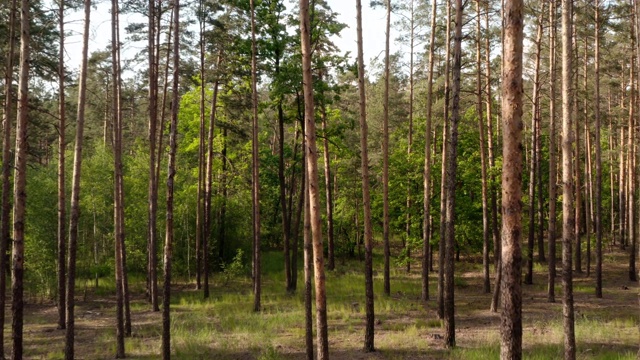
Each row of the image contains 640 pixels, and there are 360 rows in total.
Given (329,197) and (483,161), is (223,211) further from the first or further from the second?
(483,161)

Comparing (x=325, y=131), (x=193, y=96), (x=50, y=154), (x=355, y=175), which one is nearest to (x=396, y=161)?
(x=355, y=175)

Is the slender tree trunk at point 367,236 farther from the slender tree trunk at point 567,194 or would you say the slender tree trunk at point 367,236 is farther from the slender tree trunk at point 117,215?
the slender tree trunk at point 117,215

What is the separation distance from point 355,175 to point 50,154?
30167mm

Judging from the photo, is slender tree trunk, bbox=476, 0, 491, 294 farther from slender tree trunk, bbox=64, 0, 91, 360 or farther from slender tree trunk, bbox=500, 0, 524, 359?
slender tree trunk, bbox=64, 0, 91, 360

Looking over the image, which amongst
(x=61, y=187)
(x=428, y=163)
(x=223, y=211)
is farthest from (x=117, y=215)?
(x=223, y=211)

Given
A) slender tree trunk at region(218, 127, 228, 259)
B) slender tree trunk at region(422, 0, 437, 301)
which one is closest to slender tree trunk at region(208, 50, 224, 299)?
slender tree trunk at region(218, 127, 228, 259)

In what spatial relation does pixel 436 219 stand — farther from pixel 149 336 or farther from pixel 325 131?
pixel 149 336

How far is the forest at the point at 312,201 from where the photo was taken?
39.1ft

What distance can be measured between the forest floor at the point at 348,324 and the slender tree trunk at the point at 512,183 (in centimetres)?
520

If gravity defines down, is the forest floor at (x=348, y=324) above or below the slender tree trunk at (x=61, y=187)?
below

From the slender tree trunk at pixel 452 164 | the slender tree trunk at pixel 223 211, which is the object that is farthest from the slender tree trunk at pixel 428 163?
the slender tree trunk at pixel 223 211

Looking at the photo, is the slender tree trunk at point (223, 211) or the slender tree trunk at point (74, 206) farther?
the slender tree trunk at point (223, 211)

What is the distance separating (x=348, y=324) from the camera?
1653cm

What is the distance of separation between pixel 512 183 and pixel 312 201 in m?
4.55
